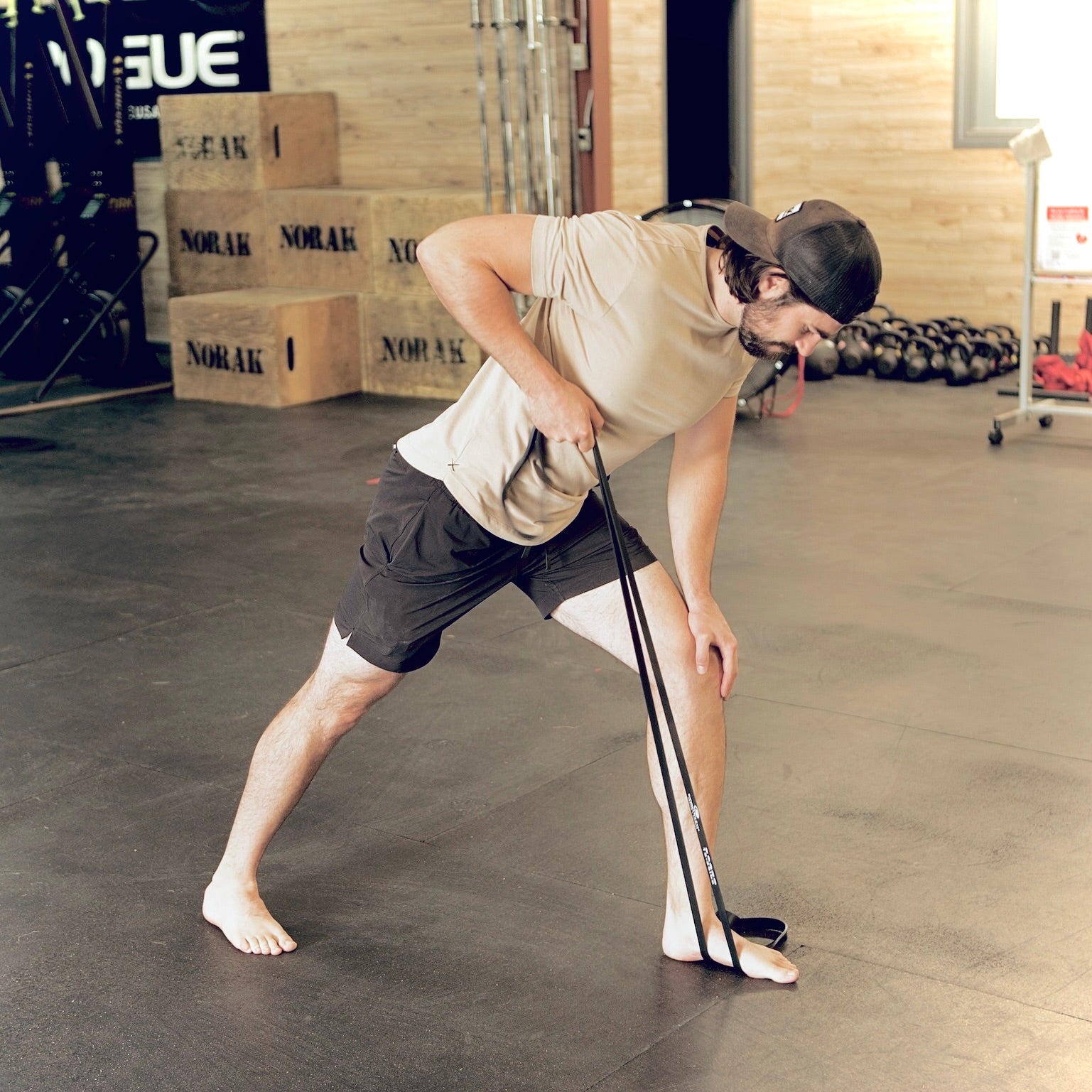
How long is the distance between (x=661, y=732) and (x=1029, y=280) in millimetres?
4629

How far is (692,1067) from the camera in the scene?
7.11ft

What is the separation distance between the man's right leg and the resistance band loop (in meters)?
0.40

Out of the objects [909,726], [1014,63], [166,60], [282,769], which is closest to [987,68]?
[1014,63]

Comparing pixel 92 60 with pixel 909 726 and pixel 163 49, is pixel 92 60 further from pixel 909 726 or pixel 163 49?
pixel 909 726

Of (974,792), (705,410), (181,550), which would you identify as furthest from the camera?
(181,550)

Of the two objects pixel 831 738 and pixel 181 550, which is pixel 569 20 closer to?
pixel 181 550

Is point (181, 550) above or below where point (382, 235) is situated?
below

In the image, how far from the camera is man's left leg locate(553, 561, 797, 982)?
7.76 feet

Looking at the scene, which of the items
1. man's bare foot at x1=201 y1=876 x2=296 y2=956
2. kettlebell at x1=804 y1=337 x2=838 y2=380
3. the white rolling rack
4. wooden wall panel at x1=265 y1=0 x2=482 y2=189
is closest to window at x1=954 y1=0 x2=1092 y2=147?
kettlebell at x1=804 y1=337 x2=838 y2=380

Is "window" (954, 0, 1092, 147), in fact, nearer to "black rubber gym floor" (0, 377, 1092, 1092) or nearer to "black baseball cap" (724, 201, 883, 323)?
"black rubber gym floor" (0, 377, 1092, 1092)

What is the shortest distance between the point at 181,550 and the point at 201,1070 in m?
3.09

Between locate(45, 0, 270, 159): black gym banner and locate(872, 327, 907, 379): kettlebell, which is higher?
locate(45, 0, 270, 159): black gym banner

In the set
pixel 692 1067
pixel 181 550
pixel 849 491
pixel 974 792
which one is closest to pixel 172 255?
pixel 181 550

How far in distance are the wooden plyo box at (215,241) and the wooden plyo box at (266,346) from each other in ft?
1.21
